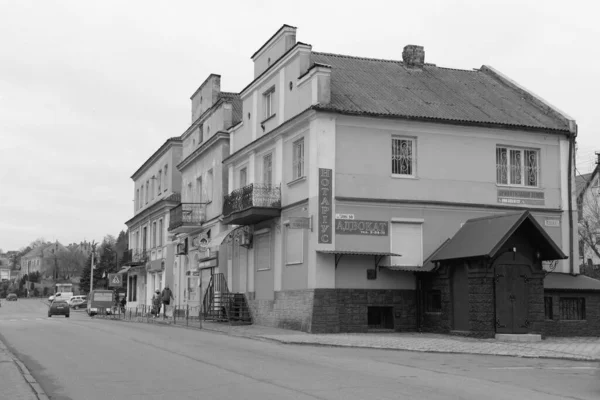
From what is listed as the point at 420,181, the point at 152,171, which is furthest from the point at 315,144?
the point at 152,171

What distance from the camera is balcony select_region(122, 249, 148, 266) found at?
51938mm

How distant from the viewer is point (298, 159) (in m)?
27.0

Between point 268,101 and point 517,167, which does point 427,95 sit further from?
point 268,101

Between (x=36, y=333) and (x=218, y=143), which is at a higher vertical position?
(x=218, y=143)

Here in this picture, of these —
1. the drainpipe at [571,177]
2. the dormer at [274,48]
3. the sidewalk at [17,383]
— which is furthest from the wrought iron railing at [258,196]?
the sidewalk at [17,383]

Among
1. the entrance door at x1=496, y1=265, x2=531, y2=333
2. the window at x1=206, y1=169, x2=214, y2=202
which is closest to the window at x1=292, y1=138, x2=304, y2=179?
the entrance door at x1=496, y1=265, x2=531, y2=333

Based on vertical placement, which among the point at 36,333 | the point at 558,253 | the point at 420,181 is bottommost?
the point at 36,333

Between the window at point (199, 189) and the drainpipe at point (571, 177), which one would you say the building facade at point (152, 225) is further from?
the drainpipe at point (571, 177)

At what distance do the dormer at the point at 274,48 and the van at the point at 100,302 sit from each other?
27000 millimetres

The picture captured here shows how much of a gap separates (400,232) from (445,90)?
22.3ft

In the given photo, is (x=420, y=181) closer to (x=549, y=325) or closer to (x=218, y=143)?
(x=549, y=325)

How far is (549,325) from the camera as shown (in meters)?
24.8

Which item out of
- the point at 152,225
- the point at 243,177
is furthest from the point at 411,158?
the point at 152,225

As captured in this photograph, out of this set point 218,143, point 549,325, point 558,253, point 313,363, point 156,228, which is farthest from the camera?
point 156,228
